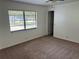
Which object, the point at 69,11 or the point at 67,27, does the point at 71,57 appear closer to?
the point at 67,27

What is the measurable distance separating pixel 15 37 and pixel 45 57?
84.4 inches

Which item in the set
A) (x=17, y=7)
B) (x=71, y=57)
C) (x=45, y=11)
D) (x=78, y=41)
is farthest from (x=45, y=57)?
(x=45, y=11)

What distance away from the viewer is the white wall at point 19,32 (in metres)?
3.78

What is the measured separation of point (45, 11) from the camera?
5969 millimetres

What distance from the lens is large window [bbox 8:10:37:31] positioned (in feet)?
13.8

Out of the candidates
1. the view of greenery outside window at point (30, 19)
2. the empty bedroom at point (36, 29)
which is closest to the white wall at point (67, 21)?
the empty bedroom at point (36, 29)

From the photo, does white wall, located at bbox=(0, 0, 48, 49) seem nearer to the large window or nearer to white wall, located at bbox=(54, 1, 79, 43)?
the large window

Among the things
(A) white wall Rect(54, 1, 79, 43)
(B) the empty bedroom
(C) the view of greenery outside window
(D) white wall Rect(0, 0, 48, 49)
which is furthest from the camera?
(C) the view of greenery outside window

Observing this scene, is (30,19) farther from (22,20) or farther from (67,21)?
(67,21)

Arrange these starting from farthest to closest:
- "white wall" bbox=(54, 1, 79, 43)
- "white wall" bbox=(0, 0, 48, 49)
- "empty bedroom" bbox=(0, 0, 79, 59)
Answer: "white wall" bbox=(54, 1, 79, 43), "white wall" bbox=(0, 0, 48, 49), "empty bedroom" bbox=(0, 0, 79, 59)

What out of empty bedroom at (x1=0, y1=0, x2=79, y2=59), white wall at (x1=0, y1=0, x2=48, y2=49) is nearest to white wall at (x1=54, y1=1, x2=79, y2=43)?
empty bedroom at (x1=0, y1=0, x2=79, y2=59)

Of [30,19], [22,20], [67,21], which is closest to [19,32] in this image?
[22,20]

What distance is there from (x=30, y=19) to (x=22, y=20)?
63 cm

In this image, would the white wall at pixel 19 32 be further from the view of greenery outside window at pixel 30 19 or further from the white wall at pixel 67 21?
the white wall at pixel 67 21
